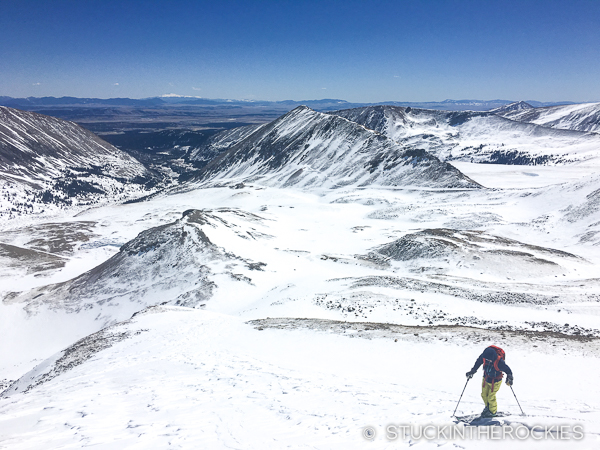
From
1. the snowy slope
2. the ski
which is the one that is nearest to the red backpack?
the ski

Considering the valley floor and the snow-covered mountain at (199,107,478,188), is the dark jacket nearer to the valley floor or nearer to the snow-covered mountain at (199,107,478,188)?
the valley floor

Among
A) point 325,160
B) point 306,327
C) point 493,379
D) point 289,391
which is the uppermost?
point 325,160

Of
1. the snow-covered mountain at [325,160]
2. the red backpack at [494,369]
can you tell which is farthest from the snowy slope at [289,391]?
the snow-covered mountain at [325,160]

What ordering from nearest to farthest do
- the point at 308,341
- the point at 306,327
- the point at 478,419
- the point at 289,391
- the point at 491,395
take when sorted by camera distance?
the point at 478,419
the point at 491,395
the point at 289,391
the point at 308,341
the point at 306,327

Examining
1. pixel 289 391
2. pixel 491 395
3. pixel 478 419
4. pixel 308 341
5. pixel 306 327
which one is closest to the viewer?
pixel 478 419

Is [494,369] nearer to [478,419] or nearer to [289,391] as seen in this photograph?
[478,419]

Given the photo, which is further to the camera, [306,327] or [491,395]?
[306,327]

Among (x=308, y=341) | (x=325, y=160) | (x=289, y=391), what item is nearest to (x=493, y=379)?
(x=289, y=391)

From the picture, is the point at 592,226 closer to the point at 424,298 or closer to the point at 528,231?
the point at 528,231
